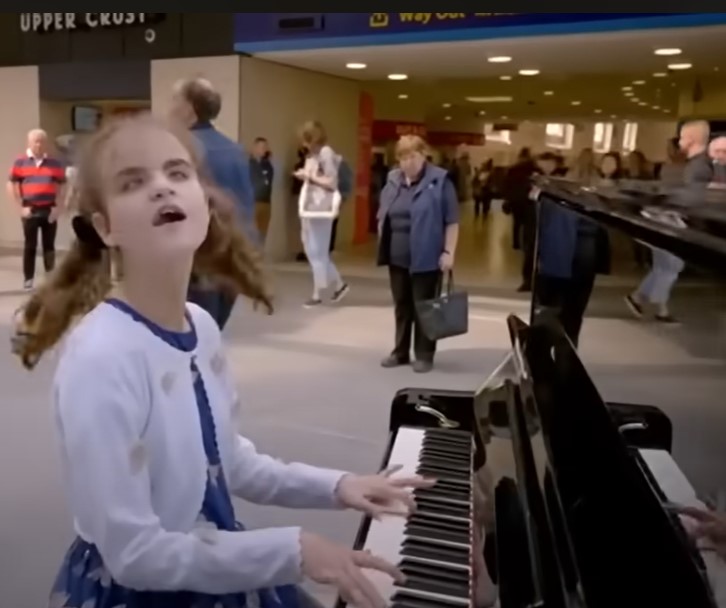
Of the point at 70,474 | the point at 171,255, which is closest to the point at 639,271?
the point at 171,255

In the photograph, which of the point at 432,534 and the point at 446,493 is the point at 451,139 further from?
the point at 432,534

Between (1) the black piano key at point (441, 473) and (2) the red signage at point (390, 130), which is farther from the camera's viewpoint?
(2) the red signage at point (390, 130)

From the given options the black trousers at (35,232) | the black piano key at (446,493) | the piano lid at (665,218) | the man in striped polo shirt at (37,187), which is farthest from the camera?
the black trousers at (35,232)

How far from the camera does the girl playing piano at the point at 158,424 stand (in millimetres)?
1112

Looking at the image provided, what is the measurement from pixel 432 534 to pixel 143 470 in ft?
1.58

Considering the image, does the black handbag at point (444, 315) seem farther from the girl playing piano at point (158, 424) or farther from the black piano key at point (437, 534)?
the black piano key at point (437, 534)

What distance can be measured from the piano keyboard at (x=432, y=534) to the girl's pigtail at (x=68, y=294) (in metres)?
0.61

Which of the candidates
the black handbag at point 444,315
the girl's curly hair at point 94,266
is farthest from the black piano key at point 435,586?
the black handbag at point 444,315

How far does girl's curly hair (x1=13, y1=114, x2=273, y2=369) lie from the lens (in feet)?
4.26

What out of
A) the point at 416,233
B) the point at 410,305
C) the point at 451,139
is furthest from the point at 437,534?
the point at 451,139

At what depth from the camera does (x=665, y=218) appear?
→ 1.14m

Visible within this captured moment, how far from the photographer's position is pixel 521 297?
8328 mm

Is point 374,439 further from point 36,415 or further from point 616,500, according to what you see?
point 616,500

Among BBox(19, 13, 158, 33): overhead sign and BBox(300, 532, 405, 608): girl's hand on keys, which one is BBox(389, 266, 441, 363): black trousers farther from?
BBox(19, 13, 158, 33): overhead sign
